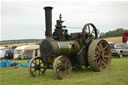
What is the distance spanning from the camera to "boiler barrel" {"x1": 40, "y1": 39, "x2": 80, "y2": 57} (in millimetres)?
7766

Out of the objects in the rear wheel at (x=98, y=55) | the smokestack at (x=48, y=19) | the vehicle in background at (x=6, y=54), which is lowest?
the vehicle in background at (x=6, y=54)

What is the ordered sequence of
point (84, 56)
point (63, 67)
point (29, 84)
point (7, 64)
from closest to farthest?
point (29, 84)
point (63, 67)
point (84, 56)
point (7, 64)

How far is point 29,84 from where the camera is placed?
21.6 ft

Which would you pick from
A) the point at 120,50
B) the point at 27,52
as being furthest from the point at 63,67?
the point at 27,52

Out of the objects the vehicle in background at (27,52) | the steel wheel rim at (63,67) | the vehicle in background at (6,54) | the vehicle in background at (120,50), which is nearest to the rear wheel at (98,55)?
the steel wheel rim at (63,67)

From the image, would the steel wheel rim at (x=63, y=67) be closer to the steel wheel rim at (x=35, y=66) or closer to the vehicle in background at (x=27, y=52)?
the steel wheel rim at (x=35, y=66)

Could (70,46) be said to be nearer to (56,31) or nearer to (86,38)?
(56,31)

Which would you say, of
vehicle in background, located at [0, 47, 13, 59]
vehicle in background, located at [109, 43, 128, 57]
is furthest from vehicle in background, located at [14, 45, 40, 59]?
vehicle in background, located at [109, 43, 128, 57]

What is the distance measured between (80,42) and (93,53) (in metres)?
0.88

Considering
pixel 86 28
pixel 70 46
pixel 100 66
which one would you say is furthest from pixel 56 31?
pixel 100 66

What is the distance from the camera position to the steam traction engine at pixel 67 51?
7.79 metres

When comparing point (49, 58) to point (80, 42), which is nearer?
point (49, 58)

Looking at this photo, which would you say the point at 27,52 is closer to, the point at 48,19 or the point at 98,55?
the point at 98,55

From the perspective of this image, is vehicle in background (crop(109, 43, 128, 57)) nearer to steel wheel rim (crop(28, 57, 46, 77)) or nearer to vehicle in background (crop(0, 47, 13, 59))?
steel wheel rim (crop(28, 57, 46, 77))
